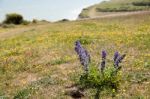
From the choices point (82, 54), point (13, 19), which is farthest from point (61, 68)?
point (13, 19)

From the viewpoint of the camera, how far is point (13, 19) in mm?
66000

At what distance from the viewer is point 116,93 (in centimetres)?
1486

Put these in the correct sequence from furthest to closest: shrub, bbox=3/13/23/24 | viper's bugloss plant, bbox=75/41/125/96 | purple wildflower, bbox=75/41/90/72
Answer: shrub, bbox=3/13/23/24, purple wildflower, bbox=75/41/90/72, viper's bugloss plant, bbox=75/41/125/96

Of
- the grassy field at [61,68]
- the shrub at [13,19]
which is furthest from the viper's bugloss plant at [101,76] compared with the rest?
the shrub at [13,19]

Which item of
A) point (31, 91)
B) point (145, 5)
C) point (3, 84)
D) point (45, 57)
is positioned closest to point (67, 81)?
point (31, 91)

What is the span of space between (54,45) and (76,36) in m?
3.78

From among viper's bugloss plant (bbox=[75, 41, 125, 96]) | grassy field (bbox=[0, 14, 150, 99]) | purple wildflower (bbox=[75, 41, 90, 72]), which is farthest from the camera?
grassy field (bbox=[0, 14, 150, 99])

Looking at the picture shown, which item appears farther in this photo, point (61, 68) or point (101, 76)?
point (61, 68)

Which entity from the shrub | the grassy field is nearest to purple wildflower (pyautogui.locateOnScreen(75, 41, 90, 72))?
the grassy field

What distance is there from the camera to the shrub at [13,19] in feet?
215

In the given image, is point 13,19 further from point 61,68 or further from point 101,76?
point 101,76

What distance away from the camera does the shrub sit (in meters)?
65.5

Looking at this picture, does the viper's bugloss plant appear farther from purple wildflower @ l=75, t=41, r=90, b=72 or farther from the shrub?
the shrub

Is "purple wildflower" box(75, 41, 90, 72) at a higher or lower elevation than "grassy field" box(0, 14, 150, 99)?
higher
